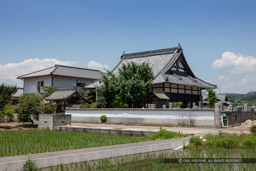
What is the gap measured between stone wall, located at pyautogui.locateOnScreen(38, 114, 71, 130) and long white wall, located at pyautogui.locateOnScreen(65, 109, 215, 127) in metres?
4.69

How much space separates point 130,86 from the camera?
25547 mm

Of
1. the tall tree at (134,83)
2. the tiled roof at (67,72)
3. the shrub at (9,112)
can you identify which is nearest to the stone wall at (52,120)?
the tall tree at (134,83)

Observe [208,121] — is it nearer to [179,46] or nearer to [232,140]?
[232,140]

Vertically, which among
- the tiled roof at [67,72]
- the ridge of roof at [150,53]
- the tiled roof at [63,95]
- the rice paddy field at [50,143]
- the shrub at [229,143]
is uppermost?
the ridge of roof at [150,53]

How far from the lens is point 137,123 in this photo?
23.5 metres

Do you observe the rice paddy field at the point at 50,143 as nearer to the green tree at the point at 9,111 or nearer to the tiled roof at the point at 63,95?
the green tree at the point at 9,111

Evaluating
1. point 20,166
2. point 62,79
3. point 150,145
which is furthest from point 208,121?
point 62,79

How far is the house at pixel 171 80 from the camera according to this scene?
90.9ft

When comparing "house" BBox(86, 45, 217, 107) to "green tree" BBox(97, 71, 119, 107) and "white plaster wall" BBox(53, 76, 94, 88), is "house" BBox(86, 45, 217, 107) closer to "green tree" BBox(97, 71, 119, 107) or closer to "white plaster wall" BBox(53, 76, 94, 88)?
"green tree" BBox(97, 71, 119, 107)

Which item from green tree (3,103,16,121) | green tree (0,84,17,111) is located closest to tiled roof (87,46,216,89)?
green tree (3,103,16,121)

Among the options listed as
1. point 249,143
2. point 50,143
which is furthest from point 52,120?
point 249,143

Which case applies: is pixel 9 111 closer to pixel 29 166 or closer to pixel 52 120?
pixel 52 120

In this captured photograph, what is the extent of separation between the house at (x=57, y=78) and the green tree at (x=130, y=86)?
460 inches

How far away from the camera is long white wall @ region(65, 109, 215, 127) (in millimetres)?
19984
